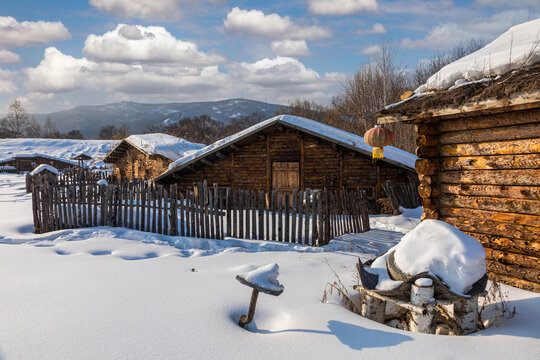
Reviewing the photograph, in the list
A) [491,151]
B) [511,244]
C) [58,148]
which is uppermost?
[58,148]

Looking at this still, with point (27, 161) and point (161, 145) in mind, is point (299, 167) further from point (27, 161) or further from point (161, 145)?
point (27, 161)

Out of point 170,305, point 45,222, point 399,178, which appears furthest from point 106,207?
point 399,178

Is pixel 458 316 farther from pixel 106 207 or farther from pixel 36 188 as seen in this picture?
pixel 36 188

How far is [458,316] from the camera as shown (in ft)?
11.1

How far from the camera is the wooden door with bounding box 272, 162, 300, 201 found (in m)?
15.1

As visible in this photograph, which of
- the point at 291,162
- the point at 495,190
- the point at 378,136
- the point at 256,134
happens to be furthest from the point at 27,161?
the point at 495,190

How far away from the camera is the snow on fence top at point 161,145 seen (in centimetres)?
2523

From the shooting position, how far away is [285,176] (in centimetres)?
1523

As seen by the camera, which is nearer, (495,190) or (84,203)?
(495,190)

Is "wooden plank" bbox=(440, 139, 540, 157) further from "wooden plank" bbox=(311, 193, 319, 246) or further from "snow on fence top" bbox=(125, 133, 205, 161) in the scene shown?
"snow on fence top" bbox=(125, 133, 205, 161)

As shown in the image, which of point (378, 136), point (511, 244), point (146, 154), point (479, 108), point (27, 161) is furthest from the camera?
point (27, 161)

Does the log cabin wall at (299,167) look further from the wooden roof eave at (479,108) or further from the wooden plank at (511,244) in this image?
the wooden plank at (511,244)

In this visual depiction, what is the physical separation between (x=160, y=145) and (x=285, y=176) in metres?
14.9

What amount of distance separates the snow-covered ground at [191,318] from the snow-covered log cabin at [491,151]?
0.75 m
